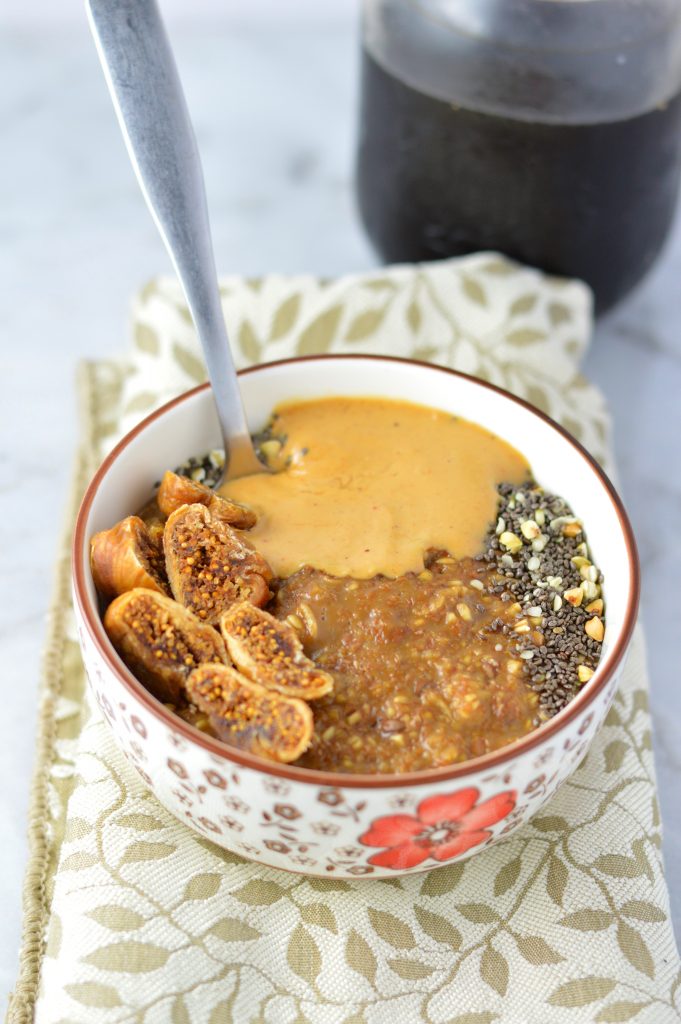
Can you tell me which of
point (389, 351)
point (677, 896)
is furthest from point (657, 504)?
point (677, 896)

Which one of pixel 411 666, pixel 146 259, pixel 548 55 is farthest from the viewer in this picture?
pixel 146 259

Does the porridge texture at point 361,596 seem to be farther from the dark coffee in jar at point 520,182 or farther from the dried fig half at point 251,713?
the dark coffee in jar at point 520,182

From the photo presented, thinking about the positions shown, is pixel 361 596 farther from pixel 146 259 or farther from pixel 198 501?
pixel 146 259

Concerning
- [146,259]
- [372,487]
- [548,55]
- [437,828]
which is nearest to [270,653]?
[437,828]

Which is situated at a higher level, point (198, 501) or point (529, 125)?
point (529, 125)

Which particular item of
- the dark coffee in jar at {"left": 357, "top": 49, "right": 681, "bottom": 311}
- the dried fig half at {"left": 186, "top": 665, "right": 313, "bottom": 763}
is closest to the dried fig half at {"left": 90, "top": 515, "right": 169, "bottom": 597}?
the dried fig half at {"left": 186, "top": 665, "right": 313, "bottom": 763}
